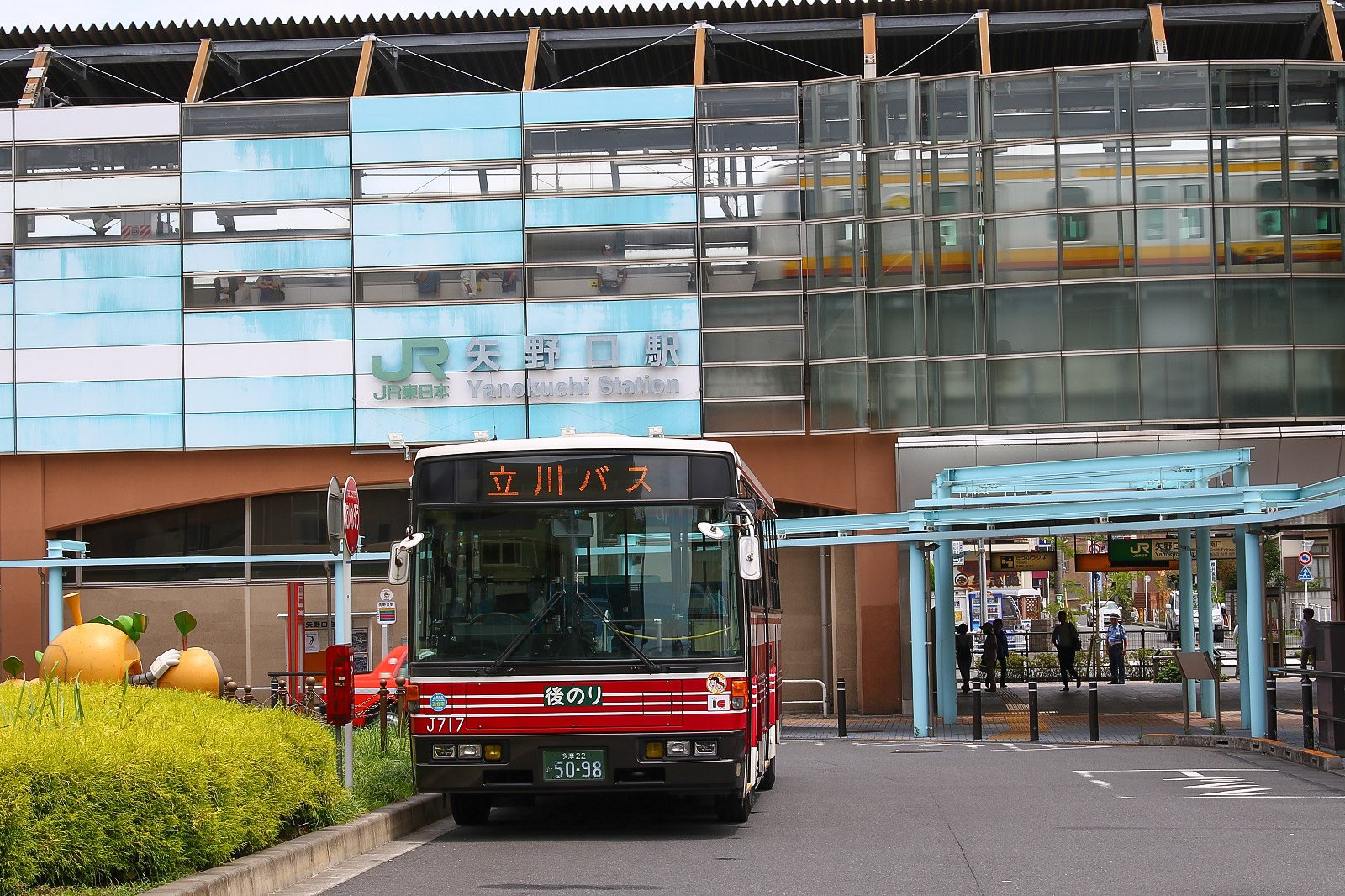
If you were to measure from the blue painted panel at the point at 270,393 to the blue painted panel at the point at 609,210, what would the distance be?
198 inches

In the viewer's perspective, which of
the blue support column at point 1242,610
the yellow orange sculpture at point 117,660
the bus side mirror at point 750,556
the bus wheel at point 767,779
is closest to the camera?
the bus side mirror at point 750,556

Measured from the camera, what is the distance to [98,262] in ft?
107

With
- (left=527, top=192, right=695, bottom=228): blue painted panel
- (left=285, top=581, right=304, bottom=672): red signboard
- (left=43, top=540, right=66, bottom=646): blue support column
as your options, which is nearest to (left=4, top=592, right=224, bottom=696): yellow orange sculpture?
(left=285, top=581, right=304, bottom=672): red signboard

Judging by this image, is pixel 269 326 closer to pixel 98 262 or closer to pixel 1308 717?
pixel 98 262

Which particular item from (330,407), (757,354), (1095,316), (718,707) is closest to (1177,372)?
(1095,316)

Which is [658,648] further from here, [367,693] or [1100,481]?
[1100,481]

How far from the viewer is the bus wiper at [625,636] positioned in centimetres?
1160

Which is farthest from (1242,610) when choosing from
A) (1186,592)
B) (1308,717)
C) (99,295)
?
(99,295)

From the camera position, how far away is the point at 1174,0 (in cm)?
3412

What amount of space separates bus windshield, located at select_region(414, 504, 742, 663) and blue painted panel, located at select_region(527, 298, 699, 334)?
65.5 feet

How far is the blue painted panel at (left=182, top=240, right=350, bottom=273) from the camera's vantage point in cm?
3234

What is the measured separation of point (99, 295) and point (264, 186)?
393cm

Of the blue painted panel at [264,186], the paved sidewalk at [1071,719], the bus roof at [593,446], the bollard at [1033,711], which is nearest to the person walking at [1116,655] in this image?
the paved sidewalk at [1071,719]

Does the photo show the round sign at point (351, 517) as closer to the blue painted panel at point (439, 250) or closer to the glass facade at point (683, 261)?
the glass facade at point (683, 261)
